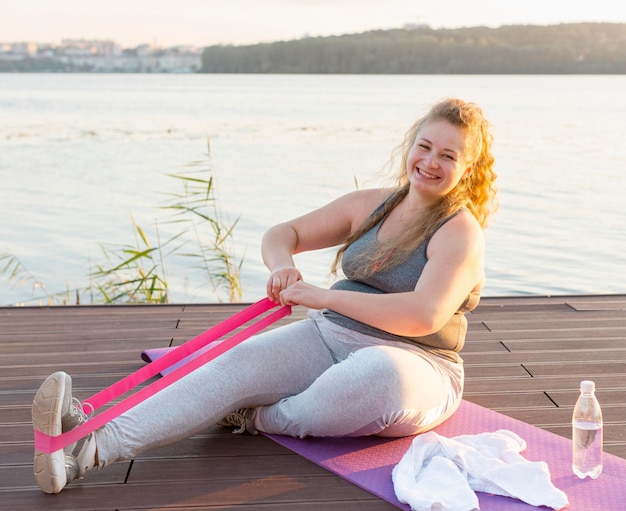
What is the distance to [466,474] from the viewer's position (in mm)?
2004

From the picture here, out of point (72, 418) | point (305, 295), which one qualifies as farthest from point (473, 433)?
point (72, 418)

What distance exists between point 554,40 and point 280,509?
20.4 m

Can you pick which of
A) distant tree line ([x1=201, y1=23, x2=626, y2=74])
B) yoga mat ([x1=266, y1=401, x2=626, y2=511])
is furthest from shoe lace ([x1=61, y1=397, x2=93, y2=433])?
distant tree line ([x1=201, y1=23, x2=626, y2=74])

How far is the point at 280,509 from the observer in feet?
6.29

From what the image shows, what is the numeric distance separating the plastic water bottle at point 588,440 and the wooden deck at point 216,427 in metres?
0.22

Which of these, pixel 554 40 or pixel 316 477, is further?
pixel 554 40

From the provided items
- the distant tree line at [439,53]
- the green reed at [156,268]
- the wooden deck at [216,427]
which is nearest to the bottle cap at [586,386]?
the wooden deck at [216,427]

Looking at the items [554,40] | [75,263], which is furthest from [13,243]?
[554,40]

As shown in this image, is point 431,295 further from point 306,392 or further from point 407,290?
point 306,392

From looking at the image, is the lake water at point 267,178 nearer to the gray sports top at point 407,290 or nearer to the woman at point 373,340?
the woman at point 373,340

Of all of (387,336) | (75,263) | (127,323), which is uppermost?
(387,336)

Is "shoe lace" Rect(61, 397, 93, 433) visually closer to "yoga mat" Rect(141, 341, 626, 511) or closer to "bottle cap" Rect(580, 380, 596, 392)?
"yoga mat" Rect(141, 341, 626, 511)

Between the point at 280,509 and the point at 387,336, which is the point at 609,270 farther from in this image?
the point at 280,509

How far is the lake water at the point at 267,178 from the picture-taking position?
648cm
